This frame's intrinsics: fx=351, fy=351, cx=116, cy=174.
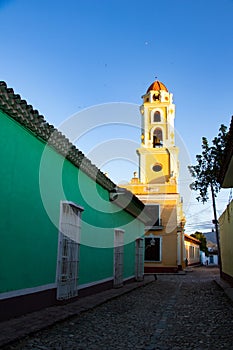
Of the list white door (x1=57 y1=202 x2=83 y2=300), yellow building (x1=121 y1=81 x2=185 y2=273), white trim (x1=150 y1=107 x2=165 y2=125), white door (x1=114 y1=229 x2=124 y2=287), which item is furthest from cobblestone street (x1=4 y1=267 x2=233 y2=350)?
white trim (x1=150 y1=107 x2=165 y2=125)

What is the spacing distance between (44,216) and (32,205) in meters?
0.52

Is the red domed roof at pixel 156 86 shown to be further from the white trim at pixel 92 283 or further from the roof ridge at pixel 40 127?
the roof ridge at pixel 40 127

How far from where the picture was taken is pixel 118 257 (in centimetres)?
1216

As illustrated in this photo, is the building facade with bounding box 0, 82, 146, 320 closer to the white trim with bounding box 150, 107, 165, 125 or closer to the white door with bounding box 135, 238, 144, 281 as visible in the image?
the white door with bounding box 135, 238, 144, 281

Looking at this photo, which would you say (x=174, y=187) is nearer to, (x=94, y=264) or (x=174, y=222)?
(x=174, y=222)

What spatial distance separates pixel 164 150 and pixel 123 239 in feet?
44.8

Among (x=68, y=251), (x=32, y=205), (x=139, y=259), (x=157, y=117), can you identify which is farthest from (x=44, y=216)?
(x=157, y=117)

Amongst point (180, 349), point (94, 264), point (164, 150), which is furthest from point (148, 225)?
point (180, 349)

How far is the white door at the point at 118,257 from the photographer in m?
11.8

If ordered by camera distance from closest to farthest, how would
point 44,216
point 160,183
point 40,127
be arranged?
point 40,127
point 44,216
point 160,183

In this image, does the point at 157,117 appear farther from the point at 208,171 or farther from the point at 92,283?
the point at 92,283

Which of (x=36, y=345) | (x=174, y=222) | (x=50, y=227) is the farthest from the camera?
(x=174, y=222)

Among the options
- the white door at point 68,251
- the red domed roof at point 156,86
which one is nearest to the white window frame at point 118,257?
the white door at point 68,251

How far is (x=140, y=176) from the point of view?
83.5ft
